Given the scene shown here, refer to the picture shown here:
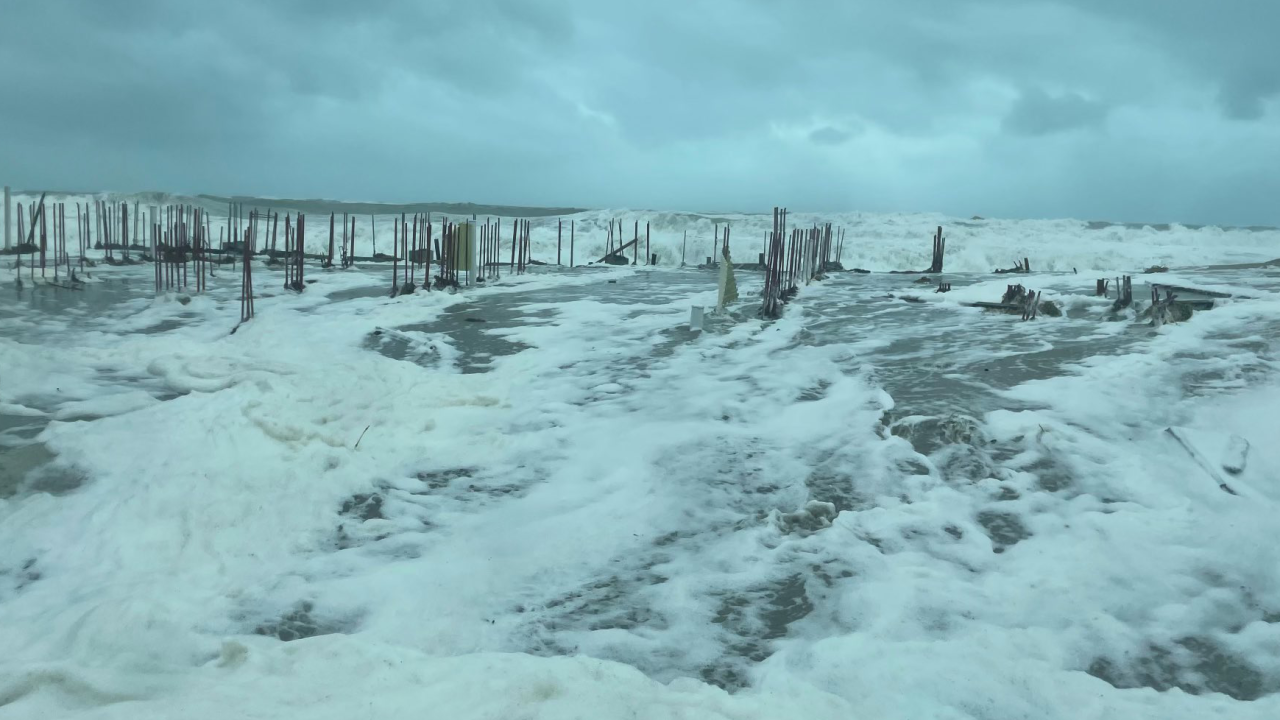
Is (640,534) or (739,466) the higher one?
(739,466)

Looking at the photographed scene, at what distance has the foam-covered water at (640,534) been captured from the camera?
10.6 ft

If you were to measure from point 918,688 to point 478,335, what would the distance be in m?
8.90

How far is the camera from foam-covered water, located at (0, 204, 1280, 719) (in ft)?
10.6

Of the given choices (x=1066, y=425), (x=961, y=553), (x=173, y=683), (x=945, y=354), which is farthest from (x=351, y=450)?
(x=945, y=354)

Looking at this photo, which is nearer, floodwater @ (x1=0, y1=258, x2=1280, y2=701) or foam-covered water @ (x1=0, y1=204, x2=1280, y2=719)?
foam-covered water @ (x1=0, y1=204, x2=1280, y2=719)

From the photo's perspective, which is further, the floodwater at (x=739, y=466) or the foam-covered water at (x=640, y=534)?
the floodwater at (x=739, y=466)

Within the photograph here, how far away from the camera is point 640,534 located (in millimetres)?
4758

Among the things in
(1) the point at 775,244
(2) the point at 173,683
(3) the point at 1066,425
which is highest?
(1) the point at 775,244

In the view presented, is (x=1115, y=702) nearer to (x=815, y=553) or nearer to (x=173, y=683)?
(x=815, y=553)

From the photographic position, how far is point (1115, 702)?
312 centimetres

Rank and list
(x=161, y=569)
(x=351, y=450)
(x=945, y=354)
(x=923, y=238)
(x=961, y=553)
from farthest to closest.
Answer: (x=923, y=238), (x=945, y=354), (x=351, y=450), (x=961, y=553), (x=161, y=569)

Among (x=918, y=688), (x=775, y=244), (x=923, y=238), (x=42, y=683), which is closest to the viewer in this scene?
(x=42, y=683)

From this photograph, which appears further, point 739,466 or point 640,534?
point 739,466

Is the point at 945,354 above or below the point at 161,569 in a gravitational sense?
above
